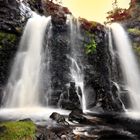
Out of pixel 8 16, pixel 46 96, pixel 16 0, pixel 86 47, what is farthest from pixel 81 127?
pixel 16 0

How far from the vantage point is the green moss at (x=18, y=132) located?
755 cm

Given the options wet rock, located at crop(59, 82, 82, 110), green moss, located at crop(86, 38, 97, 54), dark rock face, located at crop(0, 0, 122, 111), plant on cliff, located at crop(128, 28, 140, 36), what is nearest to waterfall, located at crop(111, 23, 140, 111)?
plant on cliff, located at crop(128, 28, 140, 36)

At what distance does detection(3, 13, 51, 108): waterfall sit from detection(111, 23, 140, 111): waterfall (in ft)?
21.6

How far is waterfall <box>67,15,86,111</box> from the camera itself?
19.8m

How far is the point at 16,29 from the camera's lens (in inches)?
817

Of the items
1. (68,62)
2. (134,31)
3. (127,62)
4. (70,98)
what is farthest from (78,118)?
(134,31)

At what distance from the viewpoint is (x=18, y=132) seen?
7742 mm

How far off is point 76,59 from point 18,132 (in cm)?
1376

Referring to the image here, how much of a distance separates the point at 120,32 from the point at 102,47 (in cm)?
322

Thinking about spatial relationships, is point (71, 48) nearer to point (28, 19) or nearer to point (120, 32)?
point (28, 19)

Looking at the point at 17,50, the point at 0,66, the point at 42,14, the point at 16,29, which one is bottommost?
the point at 0,66

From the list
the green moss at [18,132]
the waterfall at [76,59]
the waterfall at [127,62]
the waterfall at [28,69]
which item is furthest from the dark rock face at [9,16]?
the green moss at [18,132]

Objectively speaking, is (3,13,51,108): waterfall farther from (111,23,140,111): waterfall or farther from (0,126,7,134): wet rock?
(0,126,7,134): wet rock

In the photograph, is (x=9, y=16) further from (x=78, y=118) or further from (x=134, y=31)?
(x=134, y=31)
